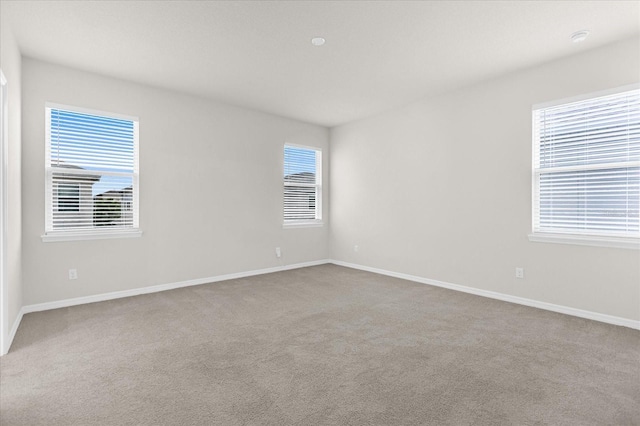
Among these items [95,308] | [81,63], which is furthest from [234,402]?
[81,63]

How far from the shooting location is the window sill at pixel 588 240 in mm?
3143

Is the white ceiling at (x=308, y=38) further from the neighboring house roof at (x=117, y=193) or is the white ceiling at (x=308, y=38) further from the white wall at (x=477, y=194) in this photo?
the neighboring house roof at (x=117, y=193)

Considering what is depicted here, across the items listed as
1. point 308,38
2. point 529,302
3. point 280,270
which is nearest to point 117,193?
point 280,270

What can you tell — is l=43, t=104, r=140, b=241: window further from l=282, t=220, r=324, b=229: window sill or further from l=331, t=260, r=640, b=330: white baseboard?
l=331, t=260, r=640, b=330: white baseboard

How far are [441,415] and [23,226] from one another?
4259 mm

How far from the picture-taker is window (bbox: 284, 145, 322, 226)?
5957 mm

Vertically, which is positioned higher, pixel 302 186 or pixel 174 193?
pixel 302 186

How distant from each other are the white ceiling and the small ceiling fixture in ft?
0.16

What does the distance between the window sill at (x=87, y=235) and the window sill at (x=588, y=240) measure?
481 centimetres

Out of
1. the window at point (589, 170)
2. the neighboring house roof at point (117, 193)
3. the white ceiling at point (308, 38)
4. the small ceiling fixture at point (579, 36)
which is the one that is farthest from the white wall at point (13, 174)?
the window at point (589, 170)

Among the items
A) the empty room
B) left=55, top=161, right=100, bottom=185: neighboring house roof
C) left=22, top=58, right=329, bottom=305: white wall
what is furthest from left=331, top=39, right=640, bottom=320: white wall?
left=55, top=161, right=100, bottom=185: neighboring house roof

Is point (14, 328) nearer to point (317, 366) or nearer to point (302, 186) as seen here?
point (317, 366)

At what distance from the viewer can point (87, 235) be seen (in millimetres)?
3881

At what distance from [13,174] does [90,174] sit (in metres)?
0.91
